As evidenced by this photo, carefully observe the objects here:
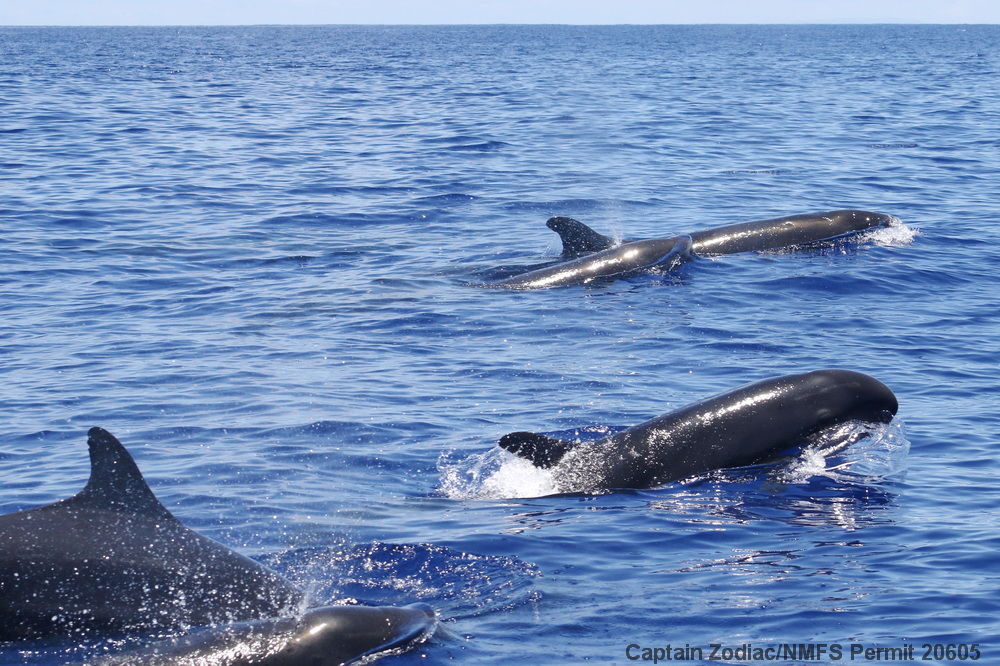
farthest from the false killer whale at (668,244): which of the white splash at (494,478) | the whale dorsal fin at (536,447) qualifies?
the whale dorsal fin at (536,447)

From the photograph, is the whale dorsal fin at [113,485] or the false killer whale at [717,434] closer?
the whale dorsal fin at [113,485]

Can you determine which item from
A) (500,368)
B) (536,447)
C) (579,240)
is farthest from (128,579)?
(579,240)

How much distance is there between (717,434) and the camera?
10633 mm

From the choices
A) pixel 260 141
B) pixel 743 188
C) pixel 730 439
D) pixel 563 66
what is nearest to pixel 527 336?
pixel 730 439

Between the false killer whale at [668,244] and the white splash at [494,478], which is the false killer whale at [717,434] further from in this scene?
the false killer whale at [668,244]

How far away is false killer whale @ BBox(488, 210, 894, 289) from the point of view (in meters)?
18.1

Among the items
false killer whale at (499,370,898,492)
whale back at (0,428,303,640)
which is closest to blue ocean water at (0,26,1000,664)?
false killer whale at (499,370,898,492)

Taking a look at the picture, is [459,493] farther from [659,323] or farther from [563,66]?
[563,66]

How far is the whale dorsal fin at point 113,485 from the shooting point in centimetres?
753

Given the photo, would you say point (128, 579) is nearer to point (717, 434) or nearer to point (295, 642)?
point (295, 642)

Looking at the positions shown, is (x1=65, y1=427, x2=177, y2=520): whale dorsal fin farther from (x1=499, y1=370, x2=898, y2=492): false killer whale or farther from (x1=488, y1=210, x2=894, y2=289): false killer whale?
(x1=488, y1=210, x2=894, y2=289): false killer whale

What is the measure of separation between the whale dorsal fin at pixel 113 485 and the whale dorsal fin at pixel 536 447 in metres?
3.15

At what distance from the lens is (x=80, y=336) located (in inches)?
581

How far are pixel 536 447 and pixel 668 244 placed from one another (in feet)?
31.5
